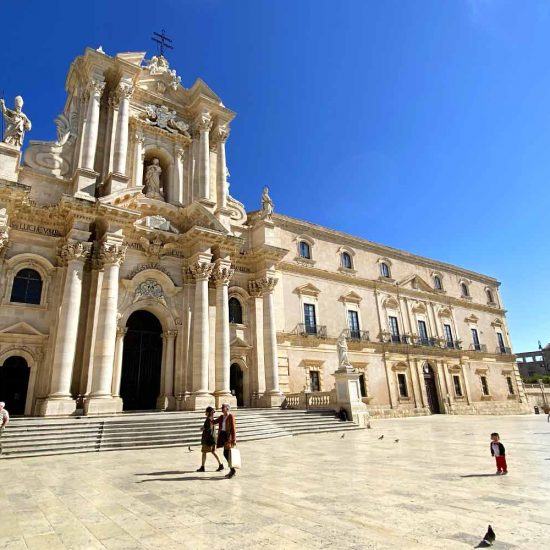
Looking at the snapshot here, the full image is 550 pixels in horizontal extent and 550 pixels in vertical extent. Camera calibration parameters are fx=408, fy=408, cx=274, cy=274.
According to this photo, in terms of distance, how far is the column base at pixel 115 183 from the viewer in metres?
18.5

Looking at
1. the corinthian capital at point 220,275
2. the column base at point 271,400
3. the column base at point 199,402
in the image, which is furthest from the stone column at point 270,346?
the column base at point 199,402

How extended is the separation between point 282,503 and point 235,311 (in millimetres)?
17622

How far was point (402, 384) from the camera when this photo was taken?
29.8 meters

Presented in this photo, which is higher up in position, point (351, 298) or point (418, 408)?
point (351, 298)

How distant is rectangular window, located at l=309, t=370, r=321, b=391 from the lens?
81.3 ft

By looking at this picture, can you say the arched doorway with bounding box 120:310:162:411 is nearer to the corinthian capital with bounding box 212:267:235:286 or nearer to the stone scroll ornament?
the corinthian capital with bounding box 212:267:235:286

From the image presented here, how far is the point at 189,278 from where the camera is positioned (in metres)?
20.6

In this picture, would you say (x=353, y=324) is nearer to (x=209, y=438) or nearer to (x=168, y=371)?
(x=168, y=371)

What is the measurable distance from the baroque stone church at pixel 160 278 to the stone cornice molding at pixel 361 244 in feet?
0.49

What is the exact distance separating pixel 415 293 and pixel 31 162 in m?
28.3

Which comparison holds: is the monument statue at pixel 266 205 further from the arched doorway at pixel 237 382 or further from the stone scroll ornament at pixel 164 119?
the arched doorway at pixel 237 382

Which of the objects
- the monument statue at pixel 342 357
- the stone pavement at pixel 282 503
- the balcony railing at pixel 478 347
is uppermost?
the balcony railing at pixel 478 347

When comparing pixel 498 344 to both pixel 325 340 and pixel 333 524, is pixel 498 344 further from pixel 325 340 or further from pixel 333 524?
pixel 333 524

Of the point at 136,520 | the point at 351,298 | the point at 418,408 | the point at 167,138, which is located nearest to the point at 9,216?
the point at 167,138
